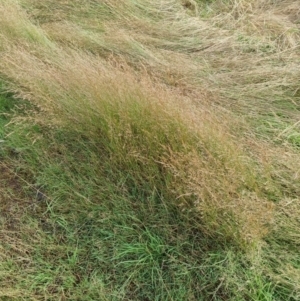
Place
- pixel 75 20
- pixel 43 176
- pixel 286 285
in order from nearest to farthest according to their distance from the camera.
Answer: pixel 286 285
pixel 43 176
pixel 75 20

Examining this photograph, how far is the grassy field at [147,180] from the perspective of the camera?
166 centimetres

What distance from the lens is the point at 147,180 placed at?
1.98 meters

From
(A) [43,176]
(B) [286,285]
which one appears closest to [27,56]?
(A) [43,176]

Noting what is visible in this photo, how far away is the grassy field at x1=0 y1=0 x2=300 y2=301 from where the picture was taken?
65.3 inches

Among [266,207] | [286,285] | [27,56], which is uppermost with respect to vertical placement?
[27,56]

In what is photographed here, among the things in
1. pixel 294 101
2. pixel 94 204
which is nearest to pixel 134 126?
pixel 94 204

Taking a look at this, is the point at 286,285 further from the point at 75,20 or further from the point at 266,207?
the point at 75,20

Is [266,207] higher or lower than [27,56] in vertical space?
lower

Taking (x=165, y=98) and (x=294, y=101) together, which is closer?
(x=165, y=98)

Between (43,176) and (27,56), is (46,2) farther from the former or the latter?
(43,176)

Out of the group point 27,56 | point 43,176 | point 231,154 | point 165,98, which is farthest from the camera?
point 27,56

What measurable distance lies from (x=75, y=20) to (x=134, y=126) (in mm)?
1855

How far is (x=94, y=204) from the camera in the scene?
1.94m

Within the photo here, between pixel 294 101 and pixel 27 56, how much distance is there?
1.77 m
